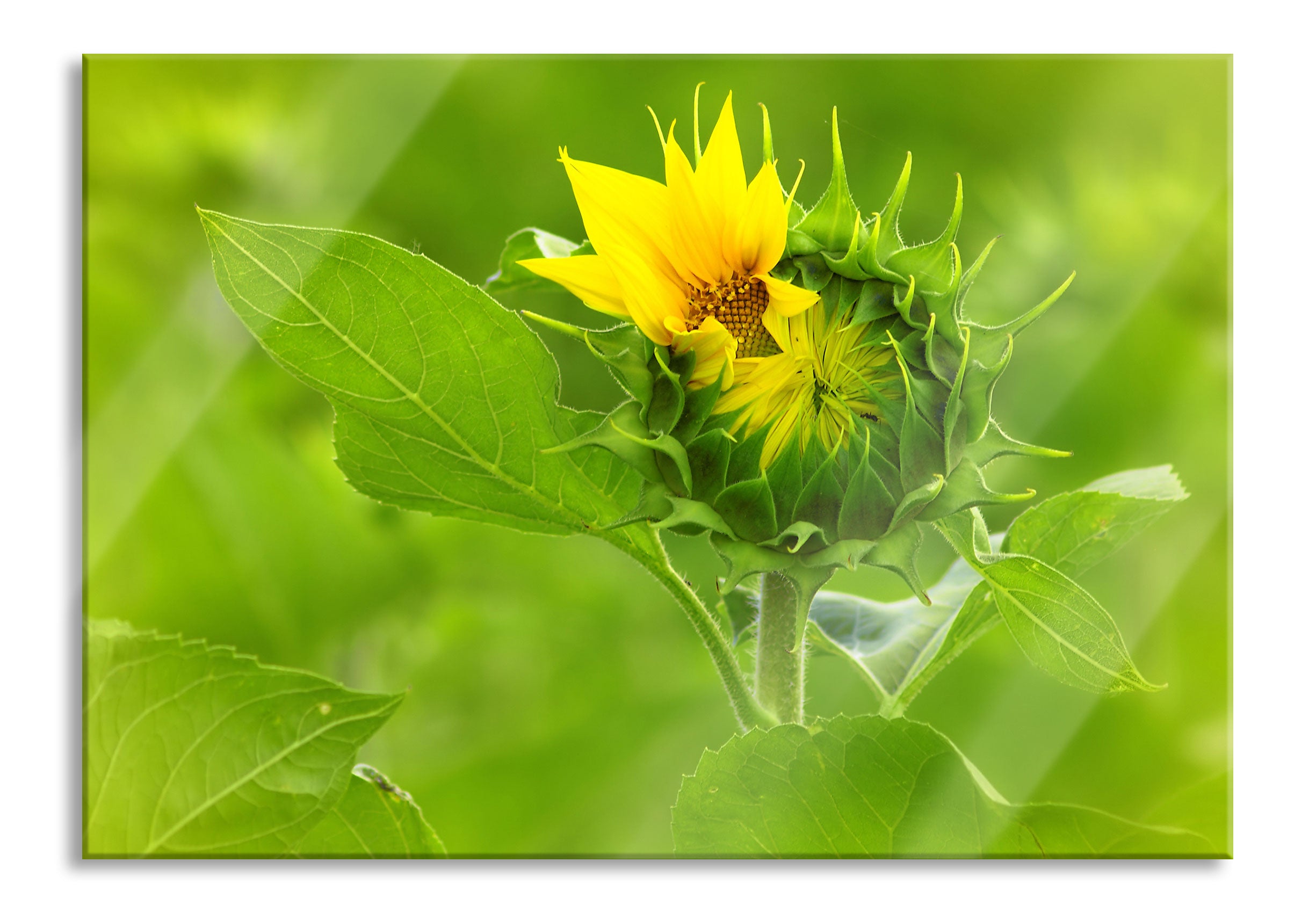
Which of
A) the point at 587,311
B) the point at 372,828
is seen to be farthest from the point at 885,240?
the point at 372,828

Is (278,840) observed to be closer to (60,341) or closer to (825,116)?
(60,341)

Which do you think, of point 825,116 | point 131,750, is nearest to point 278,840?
point 131,750

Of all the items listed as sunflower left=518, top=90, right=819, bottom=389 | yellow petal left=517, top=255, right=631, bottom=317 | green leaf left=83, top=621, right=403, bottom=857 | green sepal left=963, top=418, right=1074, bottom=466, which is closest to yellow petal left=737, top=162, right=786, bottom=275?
sunflower left=518, top=90, right=819, bottom=389

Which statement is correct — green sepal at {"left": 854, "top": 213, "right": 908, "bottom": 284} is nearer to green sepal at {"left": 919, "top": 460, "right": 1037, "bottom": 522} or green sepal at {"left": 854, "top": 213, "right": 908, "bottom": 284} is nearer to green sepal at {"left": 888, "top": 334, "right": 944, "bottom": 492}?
green sepal at {"left": 888, "top": 334, "right": 944, "bottom": 492}

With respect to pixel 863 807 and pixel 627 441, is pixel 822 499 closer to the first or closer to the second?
pixel 627 441

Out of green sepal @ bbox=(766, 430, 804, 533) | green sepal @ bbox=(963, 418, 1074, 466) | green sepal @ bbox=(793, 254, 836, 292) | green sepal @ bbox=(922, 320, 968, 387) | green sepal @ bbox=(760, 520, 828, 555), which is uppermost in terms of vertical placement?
green sepal @ bbox=(793, 254, 836, 292)
